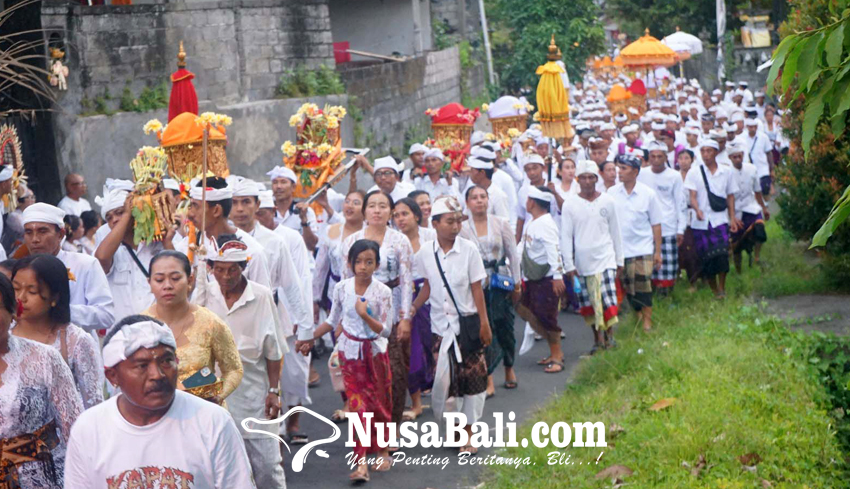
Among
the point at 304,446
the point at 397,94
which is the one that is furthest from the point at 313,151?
the point at 397,94

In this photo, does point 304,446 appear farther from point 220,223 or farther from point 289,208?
point 289,208

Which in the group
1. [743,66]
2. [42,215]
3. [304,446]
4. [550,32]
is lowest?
[304,446]

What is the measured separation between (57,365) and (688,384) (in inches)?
215

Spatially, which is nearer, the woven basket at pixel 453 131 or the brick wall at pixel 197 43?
the brick wall at pixel 197 43

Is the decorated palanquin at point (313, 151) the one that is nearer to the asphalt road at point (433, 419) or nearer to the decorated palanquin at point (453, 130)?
the asphalt road at point (433, 419)

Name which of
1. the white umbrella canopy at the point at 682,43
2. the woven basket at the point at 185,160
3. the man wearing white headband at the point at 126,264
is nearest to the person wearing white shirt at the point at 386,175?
the woven basket at the point at 185,160

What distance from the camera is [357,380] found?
8305mm

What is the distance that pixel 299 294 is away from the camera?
8.86 metres

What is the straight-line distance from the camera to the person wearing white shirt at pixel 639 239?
483 inches

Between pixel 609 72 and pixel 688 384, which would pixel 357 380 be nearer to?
pixel 688 384

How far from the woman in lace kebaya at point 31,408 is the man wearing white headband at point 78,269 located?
1.90m

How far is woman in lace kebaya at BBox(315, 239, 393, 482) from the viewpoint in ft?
27.2

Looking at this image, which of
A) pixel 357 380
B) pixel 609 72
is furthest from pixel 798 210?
pixel 609 72

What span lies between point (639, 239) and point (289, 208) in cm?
358
